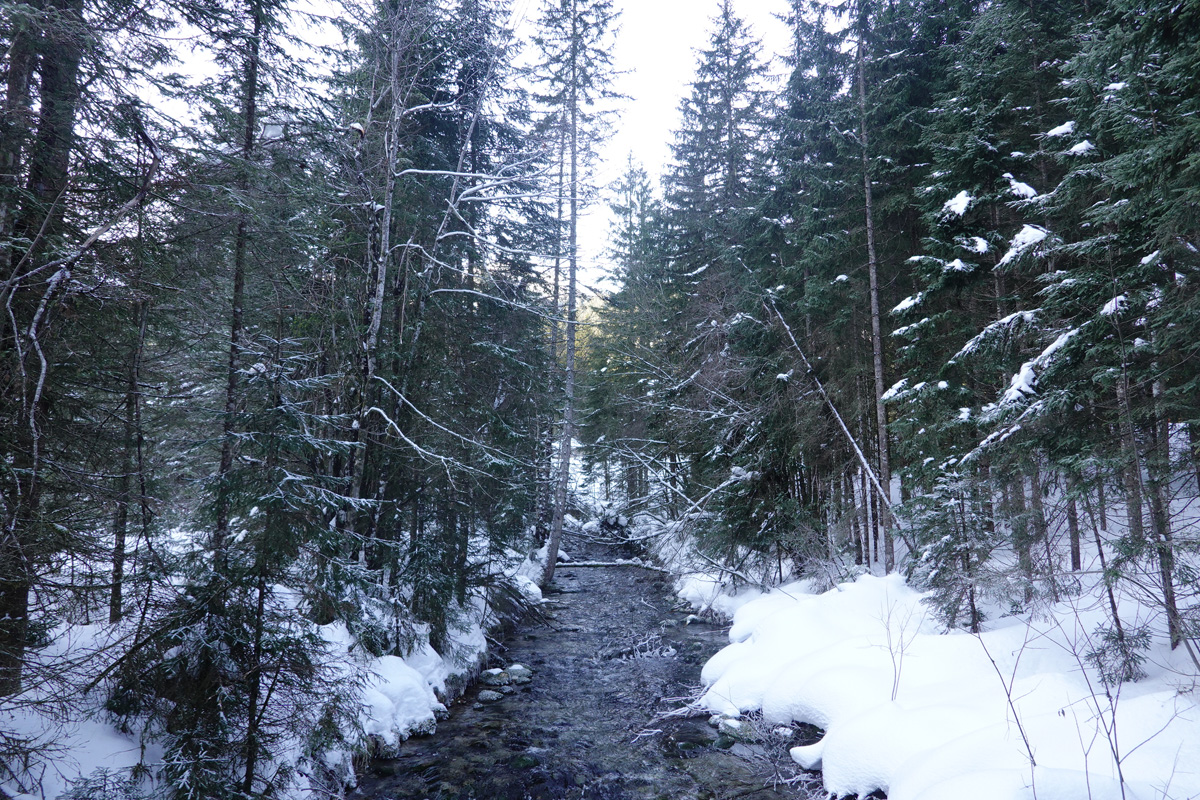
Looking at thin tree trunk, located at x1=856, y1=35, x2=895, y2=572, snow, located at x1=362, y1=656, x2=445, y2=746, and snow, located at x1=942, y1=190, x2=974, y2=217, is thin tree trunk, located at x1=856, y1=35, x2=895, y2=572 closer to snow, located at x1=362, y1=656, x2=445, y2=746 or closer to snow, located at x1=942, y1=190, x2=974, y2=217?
snow, located at x1=942, y1=190, x2=974, y2=217

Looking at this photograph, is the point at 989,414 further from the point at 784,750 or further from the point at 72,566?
the point at 72,566

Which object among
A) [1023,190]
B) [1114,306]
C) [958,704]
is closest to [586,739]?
[958,704]

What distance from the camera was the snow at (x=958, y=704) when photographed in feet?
13.8

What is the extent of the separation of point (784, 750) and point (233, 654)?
608 cm

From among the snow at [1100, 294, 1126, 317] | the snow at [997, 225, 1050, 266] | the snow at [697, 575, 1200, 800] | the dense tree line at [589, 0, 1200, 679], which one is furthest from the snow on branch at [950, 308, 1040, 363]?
the snow at [697, 575, 1200, 800]

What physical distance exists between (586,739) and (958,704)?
14.6 ft

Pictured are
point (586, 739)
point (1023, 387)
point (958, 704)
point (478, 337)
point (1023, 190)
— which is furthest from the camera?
point (478, 337)

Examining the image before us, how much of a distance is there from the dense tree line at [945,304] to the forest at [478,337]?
75 mm

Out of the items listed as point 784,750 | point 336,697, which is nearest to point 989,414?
point 784,750

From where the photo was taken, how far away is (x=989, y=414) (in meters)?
6.39

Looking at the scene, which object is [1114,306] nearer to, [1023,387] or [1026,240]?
[1023,387]

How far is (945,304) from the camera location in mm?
9930

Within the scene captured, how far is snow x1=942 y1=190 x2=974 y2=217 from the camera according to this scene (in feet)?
28.1

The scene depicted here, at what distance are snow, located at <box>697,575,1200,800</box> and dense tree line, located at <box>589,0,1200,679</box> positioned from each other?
1.56 ft
